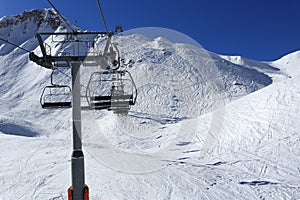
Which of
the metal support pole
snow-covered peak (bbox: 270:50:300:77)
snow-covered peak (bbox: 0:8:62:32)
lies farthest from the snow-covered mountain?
snow-covered peak (bbox: 0:8:62:32)

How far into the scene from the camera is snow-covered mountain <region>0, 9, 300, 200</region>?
5.68 metres

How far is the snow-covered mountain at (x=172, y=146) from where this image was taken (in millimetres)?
5680

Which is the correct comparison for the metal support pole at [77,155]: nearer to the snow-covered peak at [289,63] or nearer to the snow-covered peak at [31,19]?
the snow-covered peak at [289,63]

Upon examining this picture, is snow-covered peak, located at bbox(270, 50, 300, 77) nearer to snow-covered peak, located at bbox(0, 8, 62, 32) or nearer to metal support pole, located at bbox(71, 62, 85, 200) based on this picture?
metal support pole, located at bbox(71, 62, 85, 200)

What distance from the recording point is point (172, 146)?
11.3 metres

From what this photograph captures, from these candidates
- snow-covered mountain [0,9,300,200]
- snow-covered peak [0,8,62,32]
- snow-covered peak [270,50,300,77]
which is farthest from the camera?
snow-covered peak [0,8,62,32]

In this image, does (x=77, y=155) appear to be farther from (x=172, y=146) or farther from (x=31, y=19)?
(x=31, y=19)

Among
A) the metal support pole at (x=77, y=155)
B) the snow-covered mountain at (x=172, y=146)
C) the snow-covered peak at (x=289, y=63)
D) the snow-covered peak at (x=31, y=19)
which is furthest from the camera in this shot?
the snow-covered peak at (x=31, y=19)

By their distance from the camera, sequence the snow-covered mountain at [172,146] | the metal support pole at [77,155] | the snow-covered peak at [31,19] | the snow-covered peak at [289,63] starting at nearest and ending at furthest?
the metal support pole at [77,155], the snow-covered mountain at [172,146], the snow-covered peak at [289,63], the snow-covered peak at [31,19]

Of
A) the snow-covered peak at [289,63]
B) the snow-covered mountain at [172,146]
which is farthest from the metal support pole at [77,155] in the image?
the snow-covered peak at [289,63]

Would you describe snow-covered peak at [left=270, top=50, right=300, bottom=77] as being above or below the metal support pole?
above

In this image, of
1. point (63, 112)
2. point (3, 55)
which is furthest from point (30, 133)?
point (3, 55)

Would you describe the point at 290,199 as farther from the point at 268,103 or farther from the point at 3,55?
the point at 3,55

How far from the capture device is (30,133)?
17.4 metres
